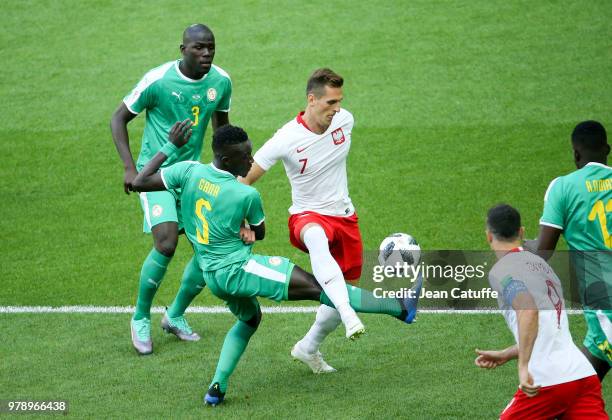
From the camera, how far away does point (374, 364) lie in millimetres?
7984

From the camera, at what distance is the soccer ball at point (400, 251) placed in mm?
8078

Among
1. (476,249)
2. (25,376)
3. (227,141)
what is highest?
(227,141)

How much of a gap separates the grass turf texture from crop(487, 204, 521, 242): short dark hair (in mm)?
1729

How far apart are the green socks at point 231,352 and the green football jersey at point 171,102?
1927 millimetres

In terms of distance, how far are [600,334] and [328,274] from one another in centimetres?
190

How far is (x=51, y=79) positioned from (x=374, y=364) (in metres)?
9.78

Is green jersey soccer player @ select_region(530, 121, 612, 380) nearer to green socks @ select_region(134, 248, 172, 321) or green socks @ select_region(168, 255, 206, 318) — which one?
green socks @ select_region(168, 255, 206, 318)

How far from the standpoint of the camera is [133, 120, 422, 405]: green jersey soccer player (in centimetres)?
696

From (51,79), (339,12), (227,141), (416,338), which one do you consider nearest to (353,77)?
(339,12)

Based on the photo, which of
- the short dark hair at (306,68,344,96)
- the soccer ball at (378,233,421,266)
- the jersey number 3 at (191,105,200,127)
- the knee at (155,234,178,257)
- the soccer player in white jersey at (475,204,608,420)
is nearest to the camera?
the soccer player in white jersey at (475,204,608,420)

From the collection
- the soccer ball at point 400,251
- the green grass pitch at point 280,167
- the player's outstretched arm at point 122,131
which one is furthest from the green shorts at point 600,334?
the player's outstretched arm at point 122,131

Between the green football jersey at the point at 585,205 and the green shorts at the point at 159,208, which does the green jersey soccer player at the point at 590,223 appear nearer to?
the green football jersey at the point at 585,205

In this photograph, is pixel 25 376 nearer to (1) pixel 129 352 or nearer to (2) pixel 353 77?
(1) pixel 129 352

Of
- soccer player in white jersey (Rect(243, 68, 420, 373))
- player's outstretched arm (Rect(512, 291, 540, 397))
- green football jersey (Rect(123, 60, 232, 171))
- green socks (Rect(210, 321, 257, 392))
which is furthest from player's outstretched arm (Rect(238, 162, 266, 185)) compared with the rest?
player's outstretched arm (Rect(512, 291, 540, 397))
